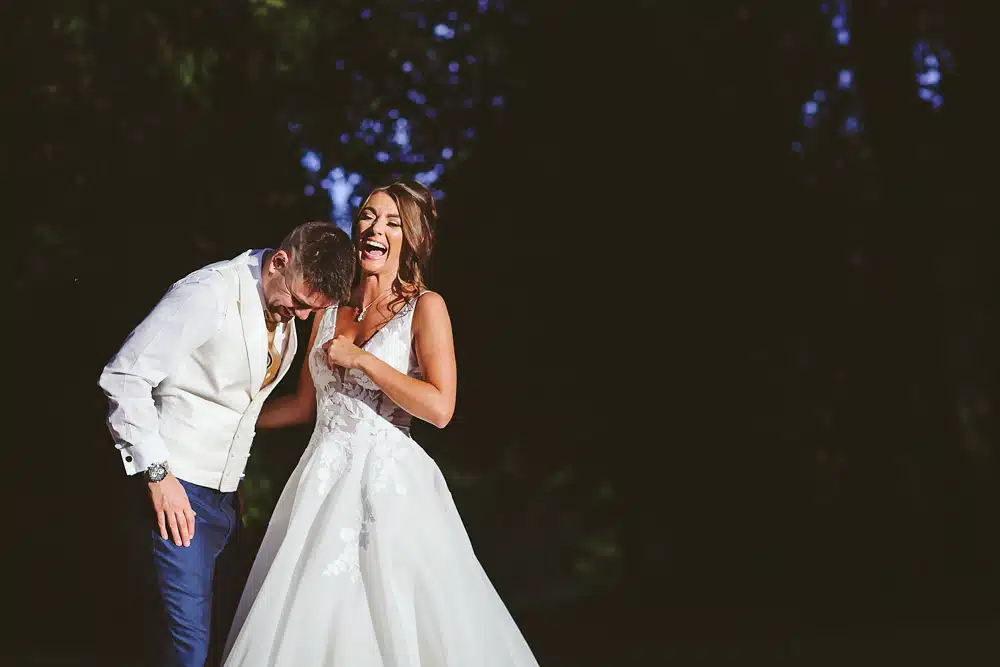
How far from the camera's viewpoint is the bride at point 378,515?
2.95 metres

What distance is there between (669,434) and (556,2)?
3.59m

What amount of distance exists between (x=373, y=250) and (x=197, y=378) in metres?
0.79

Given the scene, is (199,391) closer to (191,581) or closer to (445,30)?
(191,581)

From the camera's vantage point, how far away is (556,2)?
26.6ft

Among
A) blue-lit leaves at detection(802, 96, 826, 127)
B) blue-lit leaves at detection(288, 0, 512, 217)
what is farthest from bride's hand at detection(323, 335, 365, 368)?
blue-lit leaves at detection(802, 96, 826, 127)

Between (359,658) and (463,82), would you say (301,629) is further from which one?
(463,82)

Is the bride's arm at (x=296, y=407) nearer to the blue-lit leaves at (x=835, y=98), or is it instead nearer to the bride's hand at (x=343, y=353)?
the bride's hand at (x=343, y=353)

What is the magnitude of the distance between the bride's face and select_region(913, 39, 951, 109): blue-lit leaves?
6687 millimetres

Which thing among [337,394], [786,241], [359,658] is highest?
[786,241]

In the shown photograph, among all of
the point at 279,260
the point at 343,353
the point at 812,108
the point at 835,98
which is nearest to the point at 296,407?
the point at 343,353

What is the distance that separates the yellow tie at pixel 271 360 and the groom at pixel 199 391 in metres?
0.07

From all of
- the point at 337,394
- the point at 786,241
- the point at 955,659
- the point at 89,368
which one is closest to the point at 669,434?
the point at 786,241

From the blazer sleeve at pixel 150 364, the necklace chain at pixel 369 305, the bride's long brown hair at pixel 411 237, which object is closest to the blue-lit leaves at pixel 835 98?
the bride's long brown hair at pixel 411 237

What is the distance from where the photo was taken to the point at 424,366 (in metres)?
3.34
